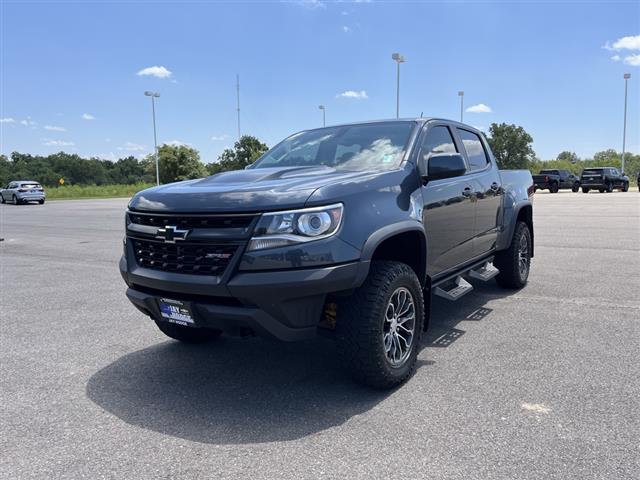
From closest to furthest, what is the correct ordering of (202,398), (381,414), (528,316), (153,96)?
1. (381,414)
2. (202,398)
3. (528,316)
4. (153,96)

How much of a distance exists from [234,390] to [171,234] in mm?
1207

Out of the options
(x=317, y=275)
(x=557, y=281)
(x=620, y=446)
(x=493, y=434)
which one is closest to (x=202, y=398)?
(x=317, y=275)

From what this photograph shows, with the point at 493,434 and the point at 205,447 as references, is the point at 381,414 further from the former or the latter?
the point at 205,447

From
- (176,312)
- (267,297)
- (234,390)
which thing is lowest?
(234,390)

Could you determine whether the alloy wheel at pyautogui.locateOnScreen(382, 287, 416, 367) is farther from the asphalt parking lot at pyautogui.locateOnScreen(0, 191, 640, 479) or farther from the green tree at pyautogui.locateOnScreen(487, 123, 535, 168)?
the green tree at pyautogui.locateOnScreen(487, 123, 535, 168)

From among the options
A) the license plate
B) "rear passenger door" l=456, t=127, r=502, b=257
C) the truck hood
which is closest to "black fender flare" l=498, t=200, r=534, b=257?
"rear passenger door" l=456, t=127, r=502, b=257

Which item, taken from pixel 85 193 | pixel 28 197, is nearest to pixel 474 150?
pixel 28 197

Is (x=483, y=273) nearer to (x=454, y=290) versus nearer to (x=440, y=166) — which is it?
(x=454, y=290)

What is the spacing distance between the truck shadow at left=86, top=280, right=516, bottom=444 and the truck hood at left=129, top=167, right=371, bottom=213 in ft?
4.25

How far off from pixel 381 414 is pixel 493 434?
2.19 feet

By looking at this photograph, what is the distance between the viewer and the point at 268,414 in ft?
10.9

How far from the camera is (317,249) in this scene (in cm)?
310

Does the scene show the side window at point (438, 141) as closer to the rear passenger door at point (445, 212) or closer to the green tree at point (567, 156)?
the rear passenger door at point (445, 212)

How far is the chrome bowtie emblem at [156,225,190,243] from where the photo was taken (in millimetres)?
3308
